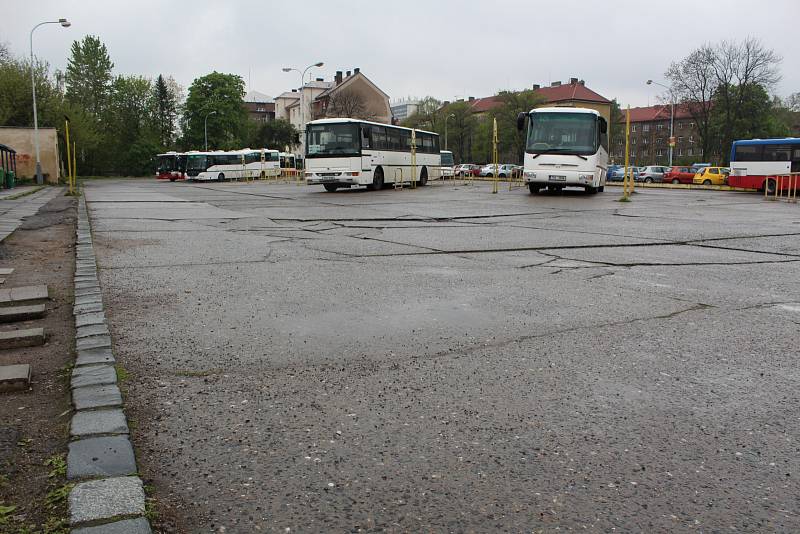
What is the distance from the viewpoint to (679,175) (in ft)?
182

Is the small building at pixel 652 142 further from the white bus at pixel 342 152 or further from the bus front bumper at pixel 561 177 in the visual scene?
the bus front bumper at pixel 561 177

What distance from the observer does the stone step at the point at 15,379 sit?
365 centimetres

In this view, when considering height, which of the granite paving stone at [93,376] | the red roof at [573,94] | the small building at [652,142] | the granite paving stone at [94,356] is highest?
the red roof at [573,94]

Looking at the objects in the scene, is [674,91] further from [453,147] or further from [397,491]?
[397,491]

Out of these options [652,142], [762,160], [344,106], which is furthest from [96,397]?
[652,142]

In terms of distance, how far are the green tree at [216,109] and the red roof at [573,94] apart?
176 ft

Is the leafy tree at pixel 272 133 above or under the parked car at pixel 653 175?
above

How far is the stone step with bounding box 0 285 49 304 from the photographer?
5.69 m

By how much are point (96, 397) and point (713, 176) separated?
169ft

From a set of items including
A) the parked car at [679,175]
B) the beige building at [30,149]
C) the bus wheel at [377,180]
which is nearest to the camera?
the bus wheel at [377,180]

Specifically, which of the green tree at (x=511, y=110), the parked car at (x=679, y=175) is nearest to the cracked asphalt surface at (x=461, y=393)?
the parked car at (x=679, y=175)

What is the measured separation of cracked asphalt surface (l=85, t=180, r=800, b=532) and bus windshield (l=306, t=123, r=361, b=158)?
2110 centimetres

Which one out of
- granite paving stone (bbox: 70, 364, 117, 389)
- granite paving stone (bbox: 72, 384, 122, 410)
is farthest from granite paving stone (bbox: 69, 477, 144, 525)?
granite paving stone (bbox: 70, 364, 117, 389)

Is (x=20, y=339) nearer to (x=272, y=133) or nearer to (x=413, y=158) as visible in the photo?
(x=413, y=158)
